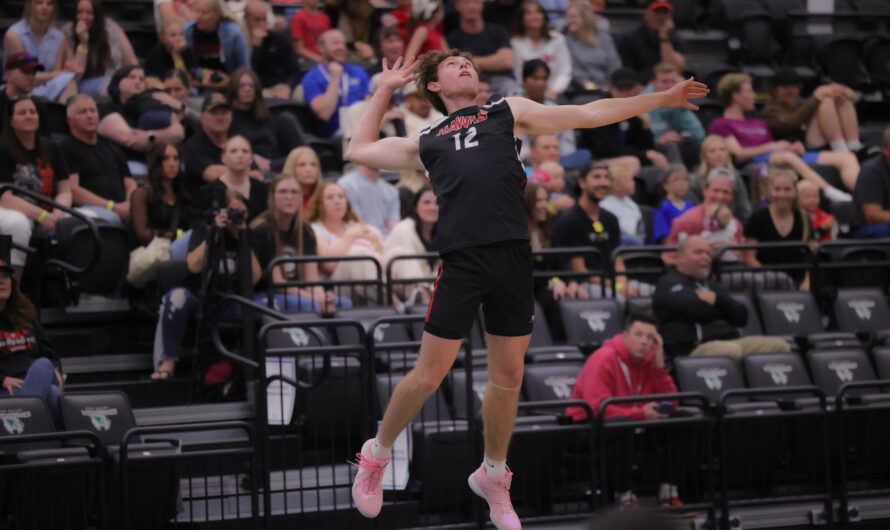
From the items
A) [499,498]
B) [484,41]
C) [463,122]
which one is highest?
[484,41]

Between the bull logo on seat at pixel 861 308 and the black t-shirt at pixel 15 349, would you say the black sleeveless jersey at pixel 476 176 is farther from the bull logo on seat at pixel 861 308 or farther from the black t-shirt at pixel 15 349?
the bull logo on seat at pixel 861 308

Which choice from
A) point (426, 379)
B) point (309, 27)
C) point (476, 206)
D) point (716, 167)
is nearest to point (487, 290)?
point (476, 206)

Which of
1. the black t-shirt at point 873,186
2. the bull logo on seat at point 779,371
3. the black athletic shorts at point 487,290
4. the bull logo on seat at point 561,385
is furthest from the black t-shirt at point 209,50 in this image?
the black athletic shorts at point 487,290

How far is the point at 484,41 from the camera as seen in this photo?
11.9m

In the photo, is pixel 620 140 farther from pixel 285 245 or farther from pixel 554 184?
pixel 285 245

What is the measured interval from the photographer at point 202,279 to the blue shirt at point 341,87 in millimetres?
2844

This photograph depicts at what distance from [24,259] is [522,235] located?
4.25 metres

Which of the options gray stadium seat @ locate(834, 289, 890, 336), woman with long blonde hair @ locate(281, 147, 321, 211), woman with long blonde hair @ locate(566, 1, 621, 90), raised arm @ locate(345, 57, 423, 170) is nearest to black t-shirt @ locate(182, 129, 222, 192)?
woman with long blonde hair @ locate(281, 147, 321, 211)

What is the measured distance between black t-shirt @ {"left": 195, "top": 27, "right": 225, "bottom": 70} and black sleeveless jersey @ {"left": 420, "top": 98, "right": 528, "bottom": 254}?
231 inches

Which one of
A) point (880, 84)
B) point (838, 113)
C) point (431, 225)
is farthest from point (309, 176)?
point (880, 84)

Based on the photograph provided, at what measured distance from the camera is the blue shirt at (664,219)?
10375mm

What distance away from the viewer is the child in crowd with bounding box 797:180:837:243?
1041 cm

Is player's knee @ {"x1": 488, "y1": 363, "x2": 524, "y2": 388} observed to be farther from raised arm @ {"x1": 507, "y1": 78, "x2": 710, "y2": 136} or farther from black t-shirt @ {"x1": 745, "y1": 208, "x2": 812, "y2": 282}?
black t-shirt @ {"x1": 745, "y1": 208, "x2": 812, "y2": 282}

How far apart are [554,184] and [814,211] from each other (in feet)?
7.35
